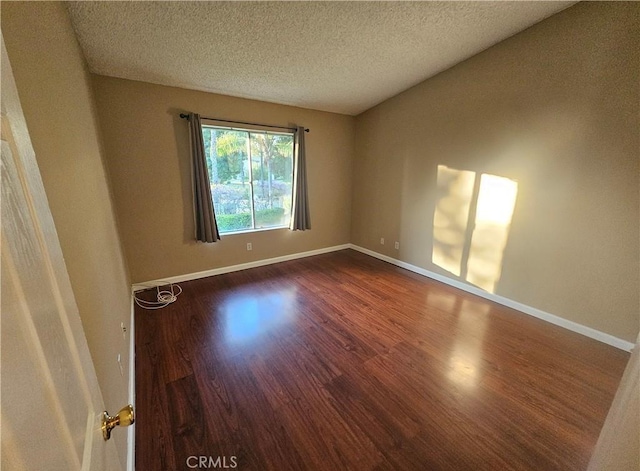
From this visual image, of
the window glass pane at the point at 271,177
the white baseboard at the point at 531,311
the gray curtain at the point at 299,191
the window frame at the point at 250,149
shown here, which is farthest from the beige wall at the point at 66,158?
the white baseboard at the point at 531,311

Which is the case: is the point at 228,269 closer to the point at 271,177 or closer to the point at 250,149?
the point at 271,177

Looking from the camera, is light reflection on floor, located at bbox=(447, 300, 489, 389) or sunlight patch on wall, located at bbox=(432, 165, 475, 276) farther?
sunlight patch on wall, located at bbox=(432, 165, 475, 276)

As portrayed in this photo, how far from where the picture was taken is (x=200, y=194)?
9.85ft

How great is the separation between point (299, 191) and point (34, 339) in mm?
3483

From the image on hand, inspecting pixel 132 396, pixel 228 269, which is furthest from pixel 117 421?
pixel 228 269

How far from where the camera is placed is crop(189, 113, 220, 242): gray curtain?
2.86 meters

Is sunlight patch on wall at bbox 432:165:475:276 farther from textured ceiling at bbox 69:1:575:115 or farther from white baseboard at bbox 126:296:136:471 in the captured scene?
white baseboard at bbox 126:296:136:471

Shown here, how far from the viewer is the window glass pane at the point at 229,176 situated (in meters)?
3.17

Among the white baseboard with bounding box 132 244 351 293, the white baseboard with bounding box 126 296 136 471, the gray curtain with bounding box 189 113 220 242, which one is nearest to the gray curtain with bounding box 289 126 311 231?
the white baseboard with bounding box 132 244 351 293

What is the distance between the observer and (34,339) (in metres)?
0.37

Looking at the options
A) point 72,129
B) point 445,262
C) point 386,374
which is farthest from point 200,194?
point 445,262

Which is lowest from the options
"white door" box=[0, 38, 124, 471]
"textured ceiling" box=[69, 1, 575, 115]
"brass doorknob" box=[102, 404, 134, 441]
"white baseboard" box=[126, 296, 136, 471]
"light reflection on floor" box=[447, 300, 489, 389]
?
"light reflection on floor" box=[447, 300, 489, 389]

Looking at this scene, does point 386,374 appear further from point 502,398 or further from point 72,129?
point 72,129

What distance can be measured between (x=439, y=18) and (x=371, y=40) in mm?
553
